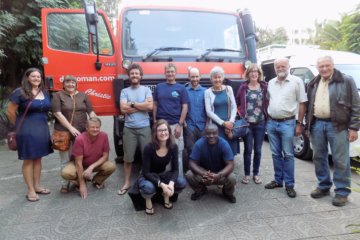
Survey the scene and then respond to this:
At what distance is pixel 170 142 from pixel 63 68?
7.05ft

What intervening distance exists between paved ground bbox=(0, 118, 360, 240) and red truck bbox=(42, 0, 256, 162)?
1.36 metres

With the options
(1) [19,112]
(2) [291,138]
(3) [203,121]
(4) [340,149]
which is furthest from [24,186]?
(4) [340,149]

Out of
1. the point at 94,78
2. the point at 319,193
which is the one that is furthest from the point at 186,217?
the point at 94,78

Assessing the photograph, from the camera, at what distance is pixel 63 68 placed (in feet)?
14.9

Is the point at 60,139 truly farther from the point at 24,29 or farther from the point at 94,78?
the point at 24,29

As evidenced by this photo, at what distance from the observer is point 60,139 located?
3.97m

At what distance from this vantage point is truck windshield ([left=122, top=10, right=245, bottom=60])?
4594 mm

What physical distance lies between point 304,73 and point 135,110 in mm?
3552

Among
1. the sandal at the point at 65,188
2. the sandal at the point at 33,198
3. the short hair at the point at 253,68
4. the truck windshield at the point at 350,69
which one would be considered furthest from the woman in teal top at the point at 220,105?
the truck windshield at the point at 350,69

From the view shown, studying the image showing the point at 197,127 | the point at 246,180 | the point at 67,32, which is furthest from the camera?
the point at 67,32

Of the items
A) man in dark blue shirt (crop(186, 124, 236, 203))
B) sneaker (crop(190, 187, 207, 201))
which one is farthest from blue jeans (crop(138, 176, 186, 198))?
sneaker (crop(190, 187, 207, 201))

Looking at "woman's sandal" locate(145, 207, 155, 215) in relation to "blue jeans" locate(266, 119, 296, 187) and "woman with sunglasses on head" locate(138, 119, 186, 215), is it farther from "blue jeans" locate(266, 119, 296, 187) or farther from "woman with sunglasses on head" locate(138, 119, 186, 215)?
"blue jeans" locate(266, 119, 296, 187)

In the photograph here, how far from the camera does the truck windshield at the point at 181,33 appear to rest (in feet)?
15.1

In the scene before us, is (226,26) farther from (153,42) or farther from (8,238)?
(8,238)
